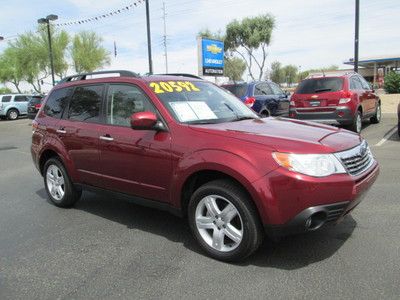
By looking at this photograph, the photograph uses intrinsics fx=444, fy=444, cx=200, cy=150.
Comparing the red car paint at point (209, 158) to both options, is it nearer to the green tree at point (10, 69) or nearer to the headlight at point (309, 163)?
the headlight at point (309, 163)

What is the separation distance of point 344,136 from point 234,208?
1.30m

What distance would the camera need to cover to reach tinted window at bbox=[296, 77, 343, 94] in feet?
38.6

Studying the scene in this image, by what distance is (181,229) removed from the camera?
498 cm

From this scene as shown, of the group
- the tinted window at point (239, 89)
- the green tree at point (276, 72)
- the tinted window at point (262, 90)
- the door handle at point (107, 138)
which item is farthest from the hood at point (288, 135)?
the green tree at point (276, 72)

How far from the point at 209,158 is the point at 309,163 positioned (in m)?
0.87

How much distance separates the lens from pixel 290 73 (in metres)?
91.9

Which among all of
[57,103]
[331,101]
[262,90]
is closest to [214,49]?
[262,90]

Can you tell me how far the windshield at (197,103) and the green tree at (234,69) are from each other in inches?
2540

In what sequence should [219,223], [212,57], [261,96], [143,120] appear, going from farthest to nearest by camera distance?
1. [212,57]
2. [261,96]
3. [143,120]
4. [219,223]

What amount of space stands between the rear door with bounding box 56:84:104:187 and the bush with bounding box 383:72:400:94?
1038 inches

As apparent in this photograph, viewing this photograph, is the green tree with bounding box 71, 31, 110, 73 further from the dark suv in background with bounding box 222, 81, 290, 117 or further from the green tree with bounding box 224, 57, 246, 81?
the dark suv in background with bounding box 222, 81, 290, 117

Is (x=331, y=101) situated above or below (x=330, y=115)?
above

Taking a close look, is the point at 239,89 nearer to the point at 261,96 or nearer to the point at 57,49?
the point at 261,96

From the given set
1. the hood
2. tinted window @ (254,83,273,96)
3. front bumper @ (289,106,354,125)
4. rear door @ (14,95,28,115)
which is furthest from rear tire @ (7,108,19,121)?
the hood
